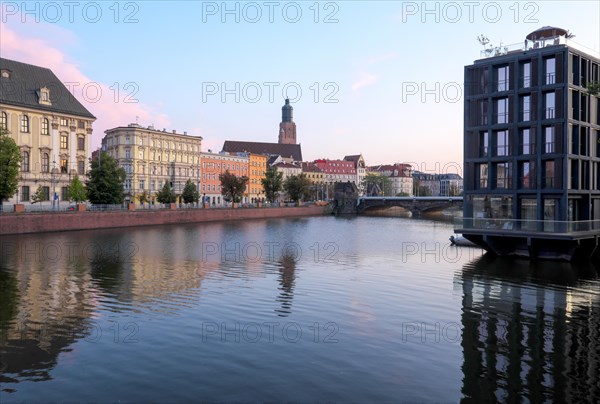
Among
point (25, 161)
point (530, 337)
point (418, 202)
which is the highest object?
point (25, 161)

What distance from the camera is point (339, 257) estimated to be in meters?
44.1

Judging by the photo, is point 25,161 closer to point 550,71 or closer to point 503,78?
point 503,78

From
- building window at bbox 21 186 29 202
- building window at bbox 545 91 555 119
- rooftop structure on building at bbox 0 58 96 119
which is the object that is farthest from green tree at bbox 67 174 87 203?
building window at bbox 545 91 555 119

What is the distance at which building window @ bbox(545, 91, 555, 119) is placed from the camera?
43.2 m

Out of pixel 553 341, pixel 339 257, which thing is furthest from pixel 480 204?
pixel 553 341

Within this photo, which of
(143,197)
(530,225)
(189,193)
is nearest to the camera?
(530,225)

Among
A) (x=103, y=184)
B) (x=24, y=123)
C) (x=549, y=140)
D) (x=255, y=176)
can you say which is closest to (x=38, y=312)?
(x=549, y=140)

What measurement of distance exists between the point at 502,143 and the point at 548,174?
4945 millimetres

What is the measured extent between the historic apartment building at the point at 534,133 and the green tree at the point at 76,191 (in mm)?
56119

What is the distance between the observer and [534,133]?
144 ft

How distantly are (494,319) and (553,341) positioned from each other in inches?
139

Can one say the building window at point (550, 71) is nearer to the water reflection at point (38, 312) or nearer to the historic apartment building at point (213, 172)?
the water reflection at point (38, 312)

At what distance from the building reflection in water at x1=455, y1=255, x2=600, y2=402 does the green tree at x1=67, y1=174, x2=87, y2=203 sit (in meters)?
60.9

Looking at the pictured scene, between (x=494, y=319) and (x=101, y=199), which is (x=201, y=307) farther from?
(x=101, y=199)
